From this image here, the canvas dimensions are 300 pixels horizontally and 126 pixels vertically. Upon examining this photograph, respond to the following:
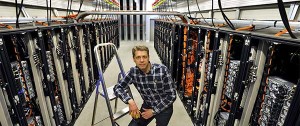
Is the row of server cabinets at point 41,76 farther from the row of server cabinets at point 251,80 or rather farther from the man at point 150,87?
the row of server cabinets at point 251,80

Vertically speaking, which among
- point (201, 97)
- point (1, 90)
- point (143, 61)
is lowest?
point (201, 97)

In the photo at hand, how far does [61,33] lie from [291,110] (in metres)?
A: 3.05

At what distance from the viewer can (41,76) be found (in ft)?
7.70

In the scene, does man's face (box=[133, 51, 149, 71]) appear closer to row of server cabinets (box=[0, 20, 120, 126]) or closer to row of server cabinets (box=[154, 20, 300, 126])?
row of server cabinets (box=[154, 20, 300, 126])

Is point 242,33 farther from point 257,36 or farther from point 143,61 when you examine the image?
point 143,61

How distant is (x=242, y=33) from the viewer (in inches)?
71.0

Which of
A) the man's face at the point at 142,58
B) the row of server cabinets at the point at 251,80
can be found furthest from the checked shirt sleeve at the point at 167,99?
the row of server cabinets at the point at 251,80

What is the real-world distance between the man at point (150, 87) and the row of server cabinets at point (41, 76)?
1078mm

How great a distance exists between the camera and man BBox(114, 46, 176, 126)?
1871 millimetres

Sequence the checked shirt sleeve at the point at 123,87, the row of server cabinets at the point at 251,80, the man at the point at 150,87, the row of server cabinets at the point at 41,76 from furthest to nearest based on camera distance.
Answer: the checked shirt sleeve at the point at 123,87
the man at the point at 150,87
the row of server cabinets at the point at 41,76
the row of server cabinets at the point at 251,80

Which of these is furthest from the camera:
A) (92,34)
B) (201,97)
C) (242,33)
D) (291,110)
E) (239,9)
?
(92,34)

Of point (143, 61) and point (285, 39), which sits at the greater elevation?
point (285, 39)

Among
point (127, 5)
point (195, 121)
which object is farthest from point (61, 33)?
point (127, 5)

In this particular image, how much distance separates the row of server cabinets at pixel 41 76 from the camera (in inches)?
69.3
